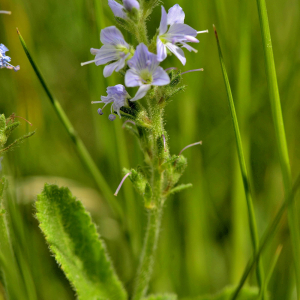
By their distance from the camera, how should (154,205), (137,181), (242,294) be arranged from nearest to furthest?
(137,181)
(154,205)
(242,294)

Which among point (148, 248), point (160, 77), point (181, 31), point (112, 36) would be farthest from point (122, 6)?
point (148, 248)

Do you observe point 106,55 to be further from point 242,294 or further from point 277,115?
point 242,294

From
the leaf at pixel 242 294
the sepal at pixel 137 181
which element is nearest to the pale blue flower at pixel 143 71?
the sepal at pixel 137 181

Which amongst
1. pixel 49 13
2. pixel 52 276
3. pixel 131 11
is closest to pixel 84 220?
pixel 52 276

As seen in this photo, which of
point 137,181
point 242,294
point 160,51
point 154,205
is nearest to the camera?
point 160,51

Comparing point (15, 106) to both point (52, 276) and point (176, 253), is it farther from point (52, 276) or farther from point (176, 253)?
point (176, 253)

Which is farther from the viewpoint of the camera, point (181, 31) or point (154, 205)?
point (154, 205)
